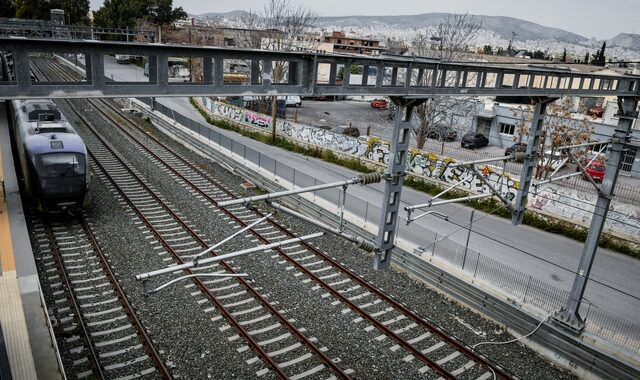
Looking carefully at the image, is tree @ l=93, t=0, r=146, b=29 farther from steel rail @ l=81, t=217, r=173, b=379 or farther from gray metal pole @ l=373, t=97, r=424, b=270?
gray metal pole @ l=373, t=97, r=424, b=270

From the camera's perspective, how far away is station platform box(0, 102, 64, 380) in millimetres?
9617

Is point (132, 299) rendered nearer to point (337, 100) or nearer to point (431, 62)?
point (431, 62)

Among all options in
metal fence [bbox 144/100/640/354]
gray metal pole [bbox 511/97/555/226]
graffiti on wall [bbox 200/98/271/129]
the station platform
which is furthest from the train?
graffiti on wall [bbox 200/98/271/129]

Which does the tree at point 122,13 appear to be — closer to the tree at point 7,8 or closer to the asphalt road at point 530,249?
the tree at point 7,8

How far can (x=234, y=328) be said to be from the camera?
40.8 feet

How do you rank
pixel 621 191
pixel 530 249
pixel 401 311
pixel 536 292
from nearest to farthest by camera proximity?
1. pixel 401 311
2. pixel 536 292
3. pixel 530 249
4. pixel 621 191

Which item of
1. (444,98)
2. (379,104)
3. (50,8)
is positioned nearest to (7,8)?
(50,8)

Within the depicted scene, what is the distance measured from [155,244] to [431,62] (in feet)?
38.9

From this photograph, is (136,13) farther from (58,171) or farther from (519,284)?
(519,284)

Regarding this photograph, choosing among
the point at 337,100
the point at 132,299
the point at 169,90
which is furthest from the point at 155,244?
the point at 337,100

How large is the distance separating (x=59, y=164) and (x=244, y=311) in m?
9.36

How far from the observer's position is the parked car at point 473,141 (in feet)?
126

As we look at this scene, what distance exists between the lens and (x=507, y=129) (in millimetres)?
41406

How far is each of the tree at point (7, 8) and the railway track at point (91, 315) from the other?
304 feet
